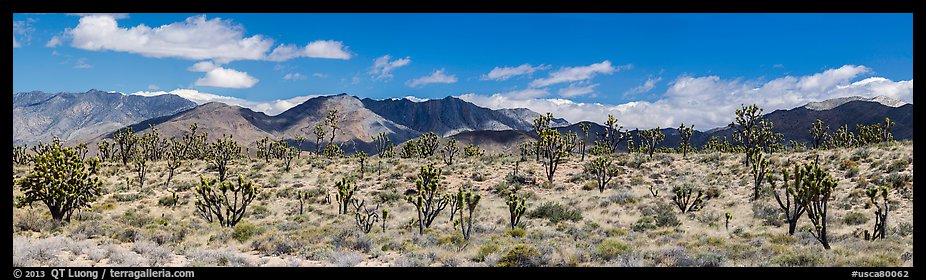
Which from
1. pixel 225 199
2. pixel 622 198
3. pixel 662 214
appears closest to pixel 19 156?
pixel 225 199

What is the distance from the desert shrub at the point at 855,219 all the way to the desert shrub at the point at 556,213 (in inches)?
472

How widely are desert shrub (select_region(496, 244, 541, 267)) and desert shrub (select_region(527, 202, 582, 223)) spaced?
13009mm

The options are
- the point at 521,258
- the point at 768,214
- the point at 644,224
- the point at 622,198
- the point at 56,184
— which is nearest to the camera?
the point at 521,258

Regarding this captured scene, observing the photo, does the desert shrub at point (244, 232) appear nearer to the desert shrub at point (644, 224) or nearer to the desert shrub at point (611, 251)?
the desert shrub at point (611, 251)

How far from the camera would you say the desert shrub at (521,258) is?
463 inches

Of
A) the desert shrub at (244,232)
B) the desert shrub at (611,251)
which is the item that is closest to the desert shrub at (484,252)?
the desert shrub at (611,251)

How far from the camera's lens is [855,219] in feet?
67.2

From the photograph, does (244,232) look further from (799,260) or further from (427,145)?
(427,145)

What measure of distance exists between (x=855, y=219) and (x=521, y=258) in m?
18.4

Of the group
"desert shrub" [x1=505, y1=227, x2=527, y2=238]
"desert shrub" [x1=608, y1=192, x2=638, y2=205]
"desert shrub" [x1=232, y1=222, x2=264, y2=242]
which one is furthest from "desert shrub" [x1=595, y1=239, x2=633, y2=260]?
"desert shrub" [x1=608, y1=192, x2=638, y2=205]
